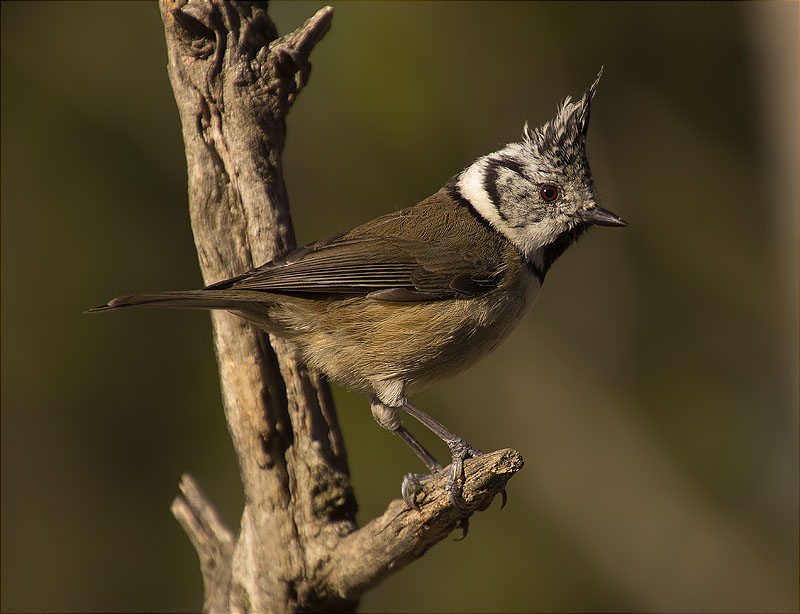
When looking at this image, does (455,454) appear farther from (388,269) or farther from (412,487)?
(388,269)

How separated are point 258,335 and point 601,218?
1648 mm

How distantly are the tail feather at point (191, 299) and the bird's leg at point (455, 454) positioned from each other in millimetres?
Answer: 856

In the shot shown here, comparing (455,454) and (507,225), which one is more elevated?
(507,225)

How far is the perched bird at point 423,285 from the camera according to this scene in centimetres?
367

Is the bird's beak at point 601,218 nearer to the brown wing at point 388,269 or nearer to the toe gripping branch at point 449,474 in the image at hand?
the brown wing at point 388,269

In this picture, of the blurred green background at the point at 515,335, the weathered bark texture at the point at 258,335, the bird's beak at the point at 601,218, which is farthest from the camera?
the blurred green background at the point at 515,335

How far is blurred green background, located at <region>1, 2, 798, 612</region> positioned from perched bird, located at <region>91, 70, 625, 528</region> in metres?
1.78

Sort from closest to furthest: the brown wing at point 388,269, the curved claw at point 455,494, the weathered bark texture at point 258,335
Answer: the curved claw at point 455,494 → the brown wing at point 388,269 → the weathered bark texture at point 258,335

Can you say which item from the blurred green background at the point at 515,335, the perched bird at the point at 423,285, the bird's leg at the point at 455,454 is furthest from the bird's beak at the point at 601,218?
the blurred green background at the point at 515,335

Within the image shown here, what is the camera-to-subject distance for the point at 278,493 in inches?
151

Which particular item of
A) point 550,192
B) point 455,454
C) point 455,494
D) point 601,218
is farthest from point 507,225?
point 455,494

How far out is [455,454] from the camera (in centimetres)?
356

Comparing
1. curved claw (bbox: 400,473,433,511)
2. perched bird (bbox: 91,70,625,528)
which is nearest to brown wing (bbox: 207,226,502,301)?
perched bird (bbox: 91,70,625,528)

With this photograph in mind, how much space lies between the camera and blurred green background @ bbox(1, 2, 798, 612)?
18.1ft
